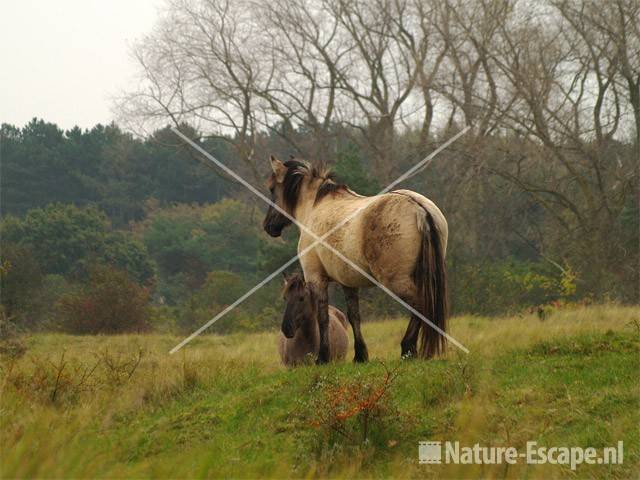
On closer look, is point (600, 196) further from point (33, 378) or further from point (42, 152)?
point (42, 152)

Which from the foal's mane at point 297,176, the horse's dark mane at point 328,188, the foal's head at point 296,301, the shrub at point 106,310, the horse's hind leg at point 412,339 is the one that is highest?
the foal's mane at point 297,176

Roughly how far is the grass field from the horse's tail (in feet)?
0.89

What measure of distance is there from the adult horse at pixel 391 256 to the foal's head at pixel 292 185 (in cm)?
41

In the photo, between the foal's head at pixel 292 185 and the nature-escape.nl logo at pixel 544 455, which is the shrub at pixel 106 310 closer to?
the foal's head at pixel 292 185

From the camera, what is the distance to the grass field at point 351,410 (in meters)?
6.04

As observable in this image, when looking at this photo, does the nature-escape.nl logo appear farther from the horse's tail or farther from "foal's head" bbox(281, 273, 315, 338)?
"foal's head" bbox(281, 273, 315, 338)

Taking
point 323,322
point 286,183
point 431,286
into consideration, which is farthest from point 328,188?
point 431,286

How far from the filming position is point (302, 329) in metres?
11.2

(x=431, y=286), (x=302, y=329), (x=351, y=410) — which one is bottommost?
(x=351, y=410)

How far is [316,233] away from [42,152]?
59.6m

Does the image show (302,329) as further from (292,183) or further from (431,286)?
(431,286)

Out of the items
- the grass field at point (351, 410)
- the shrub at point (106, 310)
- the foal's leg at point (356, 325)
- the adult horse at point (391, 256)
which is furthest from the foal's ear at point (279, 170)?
the shrub at point (106, 310)

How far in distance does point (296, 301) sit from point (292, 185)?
1559mm

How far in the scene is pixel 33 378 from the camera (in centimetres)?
948
